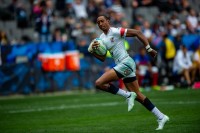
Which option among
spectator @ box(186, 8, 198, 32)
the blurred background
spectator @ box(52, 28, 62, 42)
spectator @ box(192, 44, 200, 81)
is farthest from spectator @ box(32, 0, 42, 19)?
spectator @ box(186, 8, 198, 32)

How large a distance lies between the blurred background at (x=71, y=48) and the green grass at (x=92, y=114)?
140 centimetres

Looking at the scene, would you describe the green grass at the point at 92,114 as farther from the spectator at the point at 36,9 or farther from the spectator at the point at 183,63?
the spectator at the point at 36,9

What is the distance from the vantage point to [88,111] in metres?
17.3

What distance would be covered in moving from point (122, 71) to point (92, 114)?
4.04 m

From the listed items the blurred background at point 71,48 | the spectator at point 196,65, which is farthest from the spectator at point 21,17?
the spectator at point 196,65

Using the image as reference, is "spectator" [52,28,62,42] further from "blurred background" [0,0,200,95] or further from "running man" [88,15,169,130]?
"running man" [88,15,169,130]

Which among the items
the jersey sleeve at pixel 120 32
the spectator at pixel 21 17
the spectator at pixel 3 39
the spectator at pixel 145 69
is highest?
the jersey sleeve at pixel 120 32

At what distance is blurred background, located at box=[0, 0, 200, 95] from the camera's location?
24.5 meters

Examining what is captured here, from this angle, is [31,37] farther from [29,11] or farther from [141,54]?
[141,54]

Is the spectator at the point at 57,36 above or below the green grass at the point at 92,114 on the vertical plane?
above

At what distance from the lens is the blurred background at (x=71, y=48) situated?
2448 cm

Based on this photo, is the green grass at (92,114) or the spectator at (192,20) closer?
the green grass at (92,114)

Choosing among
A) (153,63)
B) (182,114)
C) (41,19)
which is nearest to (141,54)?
(153,63)

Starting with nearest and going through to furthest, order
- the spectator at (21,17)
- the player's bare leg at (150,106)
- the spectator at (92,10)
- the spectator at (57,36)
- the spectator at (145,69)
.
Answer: the player's bare leg at (150,106)
the spectator at (145,69)
the spectator at (57,36)
the spectator at (21,17)
the spectator at (92,10)
